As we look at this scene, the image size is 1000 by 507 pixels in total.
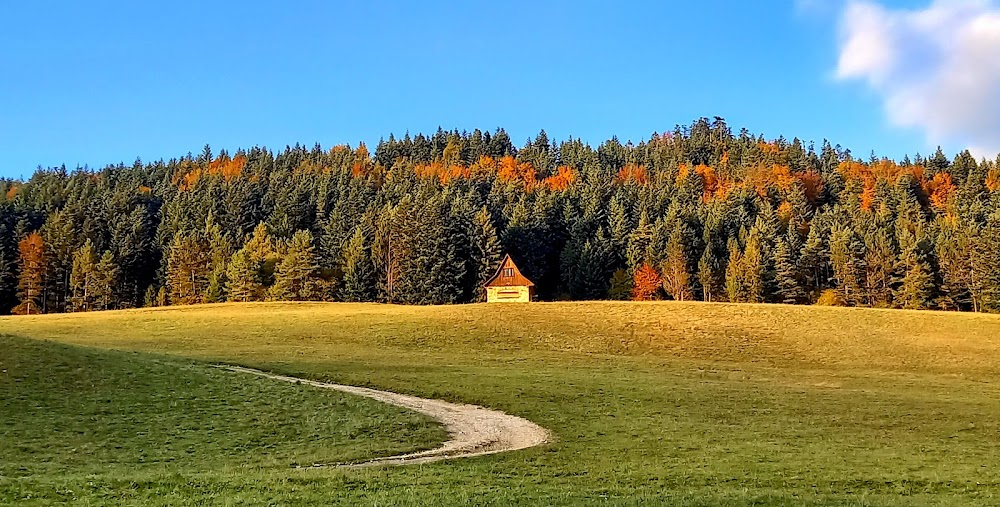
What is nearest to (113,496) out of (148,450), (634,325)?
(148,450)

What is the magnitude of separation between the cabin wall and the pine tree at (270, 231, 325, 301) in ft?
86.7

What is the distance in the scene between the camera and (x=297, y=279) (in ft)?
303

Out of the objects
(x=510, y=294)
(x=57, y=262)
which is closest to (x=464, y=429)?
(x=510, y=294)

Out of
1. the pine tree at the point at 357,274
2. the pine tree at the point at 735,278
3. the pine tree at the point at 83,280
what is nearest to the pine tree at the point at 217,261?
the pine tree at the point at 83,280

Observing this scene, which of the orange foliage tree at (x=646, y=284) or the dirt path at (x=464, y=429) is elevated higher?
the orange foliage tree at (x=646, y=284)

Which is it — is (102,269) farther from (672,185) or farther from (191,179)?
(672,185)

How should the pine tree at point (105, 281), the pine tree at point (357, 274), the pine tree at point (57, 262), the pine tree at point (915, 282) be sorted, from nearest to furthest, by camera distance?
the pine tree at point (915, 282) < the pine tree at point (357, 274) < the pine tree at point (105, 281) < the pine tree at point (57, 262)

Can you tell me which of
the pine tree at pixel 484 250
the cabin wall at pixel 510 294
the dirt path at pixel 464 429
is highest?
the pine tree at pixel 484 250

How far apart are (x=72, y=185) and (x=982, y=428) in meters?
144

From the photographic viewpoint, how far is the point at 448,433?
2341 centimetres

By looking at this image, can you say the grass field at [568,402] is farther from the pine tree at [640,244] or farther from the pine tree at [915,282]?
the pine tree at [640,244]

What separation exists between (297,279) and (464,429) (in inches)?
2849

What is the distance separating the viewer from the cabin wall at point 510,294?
249ft

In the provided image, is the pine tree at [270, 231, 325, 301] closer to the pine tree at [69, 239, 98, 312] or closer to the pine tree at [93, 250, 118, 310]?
the pine tree at [93, 250, 118, 310]
